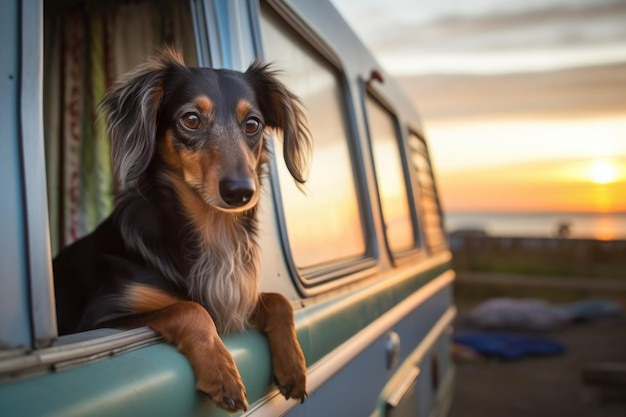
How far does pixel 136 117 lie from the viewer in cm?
164

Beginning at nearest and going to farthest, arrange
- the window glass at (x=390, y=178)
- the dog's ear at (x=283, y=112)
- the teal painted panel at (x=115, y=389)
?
1. the teal painted panel at (x=115, y=389)
2. the dog's ear at (x=283, y=112)
3. the window glass at (x=390, y=178)

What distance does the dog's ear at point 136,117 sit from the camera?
1.63 meters

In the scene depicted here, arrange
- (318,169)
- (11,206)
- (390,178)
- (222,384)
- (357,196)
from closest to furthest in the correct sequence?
(11,206), (222,384), (318,169), (357,196), (390,178)

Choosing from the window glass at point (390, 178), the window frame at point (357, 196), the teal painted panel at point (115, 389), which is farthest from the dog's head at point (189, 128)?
the window glass at point (390, 178)

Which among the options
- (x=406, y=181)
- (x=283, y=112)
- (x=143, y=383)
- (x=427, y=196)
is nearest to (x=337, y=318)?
(x=283, y=112)

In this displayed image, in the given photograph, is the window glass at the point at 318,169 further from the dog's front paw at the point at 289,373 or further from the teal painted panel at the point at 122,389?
the teal painted panel at the point at 122,389

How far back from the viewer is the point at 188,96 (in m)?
1.65

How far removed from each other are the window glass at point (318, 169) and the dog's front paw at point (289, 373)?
1.47ft

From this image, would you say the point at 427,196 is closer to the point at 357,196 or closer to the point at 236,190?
the point at 357,196

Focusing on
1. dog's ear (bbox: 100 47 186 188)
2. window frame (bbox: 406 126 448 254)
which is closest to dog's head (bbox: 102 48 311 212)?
dog's ear (bbox: 100 47 186 188)

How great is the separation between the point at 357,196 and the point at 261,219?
1169 millimetres

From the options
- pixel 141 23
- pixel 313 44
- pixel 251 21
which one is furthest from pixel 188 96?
pixel 141 23

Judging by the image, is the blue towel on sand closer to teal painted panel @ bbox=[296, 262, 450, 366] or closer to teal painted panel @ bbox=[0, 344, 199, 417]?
teal painted panel @ bbox=[296, 262, 450, 366]

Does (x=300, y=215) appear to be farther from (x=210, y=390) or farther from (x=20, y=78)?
(x=20, y=78)
